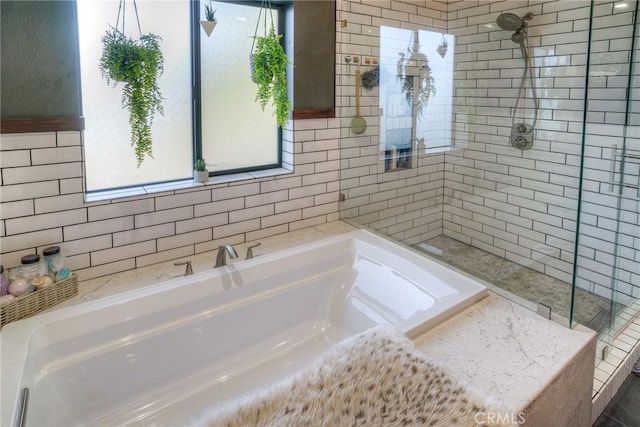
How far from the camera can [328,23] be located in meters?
2.59

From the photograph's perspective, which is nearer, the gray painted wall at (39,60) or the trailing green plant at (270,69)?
the gray painted wall at (39,60)

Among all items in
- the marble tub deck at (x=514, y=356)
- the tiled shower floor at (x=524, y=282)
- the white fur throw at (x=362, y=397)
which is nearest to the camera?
the white fur throw at (x=362, y=397)

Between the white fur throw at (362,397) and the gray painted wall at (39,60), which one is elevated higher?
the gray painted wall at (39,60)

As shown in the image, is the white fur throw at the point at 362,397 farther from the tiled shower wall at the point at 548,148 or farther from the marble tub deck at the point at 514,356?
the tiled shower wall at the point at 548,148

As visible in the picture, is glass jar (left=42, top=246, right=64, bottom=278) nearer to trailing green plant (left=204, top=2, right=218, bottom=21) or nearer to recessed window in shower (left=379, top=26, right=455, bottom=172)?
trailing green plant (left=204, top=2, right=218, bottom=21)

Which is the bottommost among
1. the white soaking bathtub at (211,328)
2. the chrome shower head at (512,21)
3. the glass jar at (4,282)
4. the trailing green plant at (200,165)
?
the white soaking bathtub at (211,328)

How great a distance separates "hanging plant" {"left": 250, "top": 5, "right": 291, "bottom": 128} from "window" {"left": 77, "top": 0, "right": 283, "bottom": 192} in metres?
0.20

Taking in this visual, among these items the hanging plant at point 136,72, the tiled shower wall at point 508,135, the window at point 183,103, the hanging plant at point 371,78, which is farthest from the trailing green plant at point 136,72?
the tiled shower wall at point 508,135

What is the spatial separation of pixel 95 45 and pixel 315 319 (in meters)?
1.74

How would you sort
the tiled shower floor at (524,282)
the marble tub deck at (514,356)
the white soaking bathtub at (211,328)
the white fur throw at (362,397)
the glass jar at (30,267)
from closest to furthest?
the white fur throw at (362,397) → the marble tub deck at (514,356) → the white soaking bathtub at (211,328) → the glass jar at (30,267) → the tiled shower floor at (524,282)

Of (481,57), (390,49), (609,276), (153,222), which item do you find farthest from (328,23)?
(609,276)

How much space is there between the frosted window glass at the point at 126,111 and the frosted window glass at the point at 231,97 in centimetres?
11

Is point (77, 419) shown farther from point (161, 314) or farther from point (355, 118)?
point (355, 118)

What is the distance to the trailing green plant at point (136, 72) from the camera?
1.78 m
